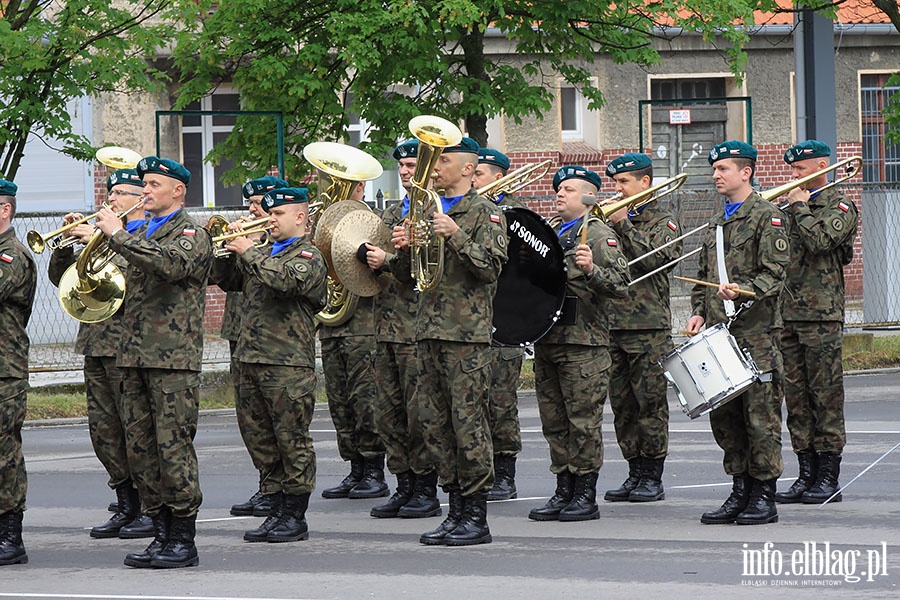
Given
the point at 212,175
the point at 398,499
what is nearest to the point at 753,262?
the point at 398,499

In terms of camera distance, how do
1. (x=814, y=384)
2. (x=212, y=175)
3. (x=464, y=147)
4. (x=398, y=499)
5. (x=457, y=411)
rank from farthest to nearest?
(x=212, y=175), (x=814, y=384), (x=398, y=499), (x=464, y=147), (x=457, y=411)

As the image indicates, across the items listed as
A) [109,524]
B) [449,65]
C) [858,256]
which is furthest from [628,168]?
[858,256]

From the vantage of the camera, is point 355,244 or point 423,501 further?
point 423,501

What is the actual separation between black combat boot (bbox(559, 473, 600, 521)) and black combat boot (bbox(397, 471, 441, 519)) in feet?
2.78

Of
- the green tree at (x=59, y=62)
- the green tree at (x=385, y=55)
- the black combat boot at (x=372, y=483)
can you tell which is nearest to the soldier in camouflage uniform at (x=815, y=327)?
the black combat boot at (x=372, y=483)

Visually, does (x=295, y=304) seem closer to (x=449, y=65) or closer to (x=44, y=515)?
(x=44, y=515)

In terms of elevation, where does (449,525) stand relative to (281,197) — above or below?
below

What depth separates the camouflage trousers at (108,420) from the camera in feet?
31.0

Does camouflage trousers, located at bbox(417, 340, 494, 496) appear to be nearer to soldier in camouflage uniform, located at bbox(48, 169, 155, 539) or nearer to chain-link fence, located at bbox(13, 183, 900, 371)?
soldier in camouflage uniform, located at bbox(48, 169, 155, 539)

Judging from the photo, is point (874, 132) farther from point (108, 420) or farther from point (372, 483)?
point (108, 420)

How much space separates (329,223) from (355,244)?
376mm

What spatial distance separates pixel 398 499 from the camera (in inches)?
389

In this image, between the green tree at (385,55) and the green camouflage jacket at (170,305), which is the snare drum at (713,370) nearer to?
the green camouflage jacket at (170,305)

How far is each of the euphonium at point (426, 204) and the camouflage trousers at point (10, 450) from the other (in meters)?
2.29
